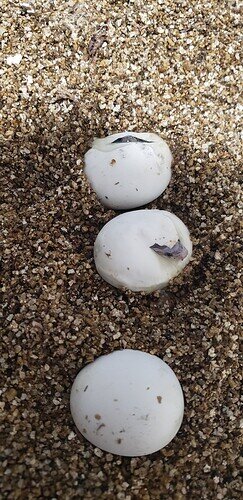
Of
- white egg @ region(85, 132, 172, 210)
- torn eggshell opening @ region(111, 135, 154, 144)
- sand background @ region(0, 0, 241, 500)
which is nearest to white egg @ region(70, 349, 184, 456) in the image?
sand background @ region(0, 0, 241, 500)

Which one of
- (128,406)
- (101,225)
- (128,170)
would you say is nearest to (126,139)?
(128,170)

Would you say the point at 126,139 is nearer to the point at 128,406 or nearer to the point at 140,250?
the point at 140,250

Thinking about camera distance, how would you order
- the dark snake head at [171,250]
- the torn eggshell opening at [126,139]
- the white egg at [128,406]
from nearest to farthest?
the white egg at [128,406], the dark snake head at [171,250], the torn eggshell opening at [126,139]

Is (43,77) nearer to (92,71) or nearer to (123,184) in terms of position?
(92,71)

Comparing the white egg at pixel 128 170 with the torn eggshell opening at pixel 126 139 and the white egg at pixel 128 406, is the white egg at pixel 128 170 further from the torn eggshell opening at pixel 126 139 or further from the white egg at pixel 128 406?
the white egg at pixel 128 406

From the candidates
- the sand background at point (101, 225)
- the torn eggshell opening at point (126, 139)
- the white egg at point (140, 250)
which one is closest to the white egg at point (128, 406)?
the sand background at point (101, 225)

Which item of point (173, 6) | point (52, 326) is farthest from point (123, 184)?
point (173, 6)

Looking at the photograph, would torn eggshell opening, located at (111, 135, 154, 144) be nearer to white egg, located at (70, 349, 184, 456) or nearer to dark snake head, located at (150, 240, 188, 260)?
dark snake head, located at (150, 240, 188, 260)

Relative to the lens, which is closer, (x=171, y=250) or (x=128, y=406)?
(x=128, y=406)
